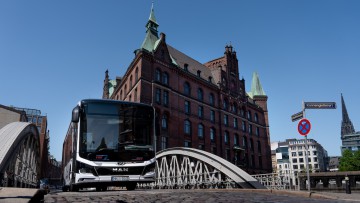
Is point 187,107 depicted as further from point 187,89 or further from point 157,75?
point 157,75

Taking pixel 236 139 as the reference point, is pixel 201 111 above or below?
above

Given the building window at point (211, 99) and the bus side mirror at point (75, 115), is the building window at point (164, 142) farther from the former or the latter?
the bus side mirror at point (75, 115)

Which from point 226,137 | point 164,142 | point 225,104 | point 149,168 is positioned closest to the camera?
point 149,168

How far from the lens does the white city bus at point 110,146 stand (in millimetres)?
9641

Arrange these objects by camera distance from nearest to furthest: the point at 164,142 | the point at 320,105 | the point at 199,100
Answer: the point at 320,105 < the point at 164,142 < the point at 199,100

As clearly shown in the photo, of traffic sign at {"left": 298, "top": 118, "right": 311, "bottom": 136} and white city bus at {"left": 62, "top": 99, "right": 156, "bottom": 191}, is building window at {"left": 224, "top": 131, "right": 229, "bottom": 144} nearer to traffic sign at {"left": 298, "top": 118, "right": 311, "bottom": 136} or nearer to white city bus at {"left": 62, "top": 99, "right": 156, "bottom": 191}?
traffic sign at {"left": 298, "top": 118, "right": 311, "bottom": 136}

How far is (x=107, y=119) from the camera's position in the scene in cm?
1033

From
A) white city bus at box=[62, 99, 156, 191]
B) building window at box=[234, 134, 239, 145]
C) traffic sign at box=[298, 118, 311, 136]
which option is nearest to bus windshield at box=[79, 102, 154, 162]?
white city bus at box=[62, 99, 156, 191]

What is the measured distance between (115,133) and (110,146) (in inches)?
18.9

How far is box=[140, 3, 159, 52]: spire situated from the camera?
3545 cm

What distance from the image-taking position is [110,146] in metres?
9.99

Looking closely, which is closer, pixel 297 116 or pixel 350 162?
pixel 297 116

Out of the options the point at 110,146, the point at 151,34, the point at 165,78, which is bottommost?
the point at 110,146

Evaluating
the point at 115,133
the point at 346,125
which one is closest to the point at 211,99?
the point at 115,133
